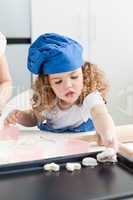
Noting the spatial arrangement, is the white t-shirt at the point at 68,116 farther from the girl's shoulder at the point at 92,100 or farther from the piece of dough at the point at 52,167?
the piece of dough at the point at 52,167

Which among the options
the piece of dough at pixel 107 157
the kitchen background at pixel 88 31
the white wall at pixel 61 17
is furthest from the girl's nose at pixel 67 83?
the white wall at pixel 61 17

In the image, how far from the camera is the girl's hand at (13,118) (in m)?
1.10

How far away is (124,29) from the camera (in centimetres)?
233

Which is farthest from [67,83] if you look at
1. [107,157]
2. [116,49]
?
[116,49]

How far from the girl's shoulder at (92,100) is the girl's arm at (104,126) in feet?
0.09

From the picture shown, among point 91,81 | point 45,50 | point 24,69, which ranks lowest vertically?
point 24,69

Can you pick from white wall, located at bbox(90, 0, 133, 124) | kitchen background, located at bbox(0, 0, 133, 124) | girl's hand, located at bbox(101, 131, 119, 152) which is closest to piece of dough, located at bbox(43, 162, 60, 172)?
girl's hand, located at bbox(101, 131, 119, 152)

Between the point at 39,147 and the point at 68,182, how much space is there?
0.25 m

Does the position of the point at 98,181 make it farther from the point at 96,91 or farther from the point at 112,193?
the point at 96,91

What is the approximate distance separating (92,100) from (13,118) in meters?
0.27

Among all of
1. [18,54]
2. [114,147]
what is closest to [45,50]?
[114,147]

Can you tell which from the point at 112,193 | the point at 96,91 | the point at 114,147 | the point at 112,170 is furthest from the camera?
the point at 96,91

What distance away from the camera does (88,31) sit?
88.2 inches

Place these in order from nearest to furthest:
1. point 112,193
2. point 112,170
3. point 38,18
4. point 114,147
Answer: point 112,193
point 112,170
point 114,147
point 38,18
